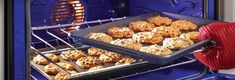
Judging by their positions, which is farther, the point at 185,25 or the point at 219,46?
the point at 185,25

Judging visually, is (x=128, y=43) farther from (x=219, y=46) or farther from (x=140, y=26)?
(x=219, y=46)

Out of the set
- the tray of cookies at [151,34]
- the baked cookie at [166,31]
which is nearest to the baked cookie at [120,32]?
the tray of cookies at [151,34]

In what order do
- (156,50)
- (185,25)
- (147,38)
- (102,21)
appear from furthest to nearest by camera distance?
(102,21) → (185,25) → (147,38) → (156,50)

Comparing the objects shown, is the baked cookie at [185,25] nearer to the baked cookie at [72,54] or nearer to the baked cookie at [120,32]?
the baked cookie at [120,32]

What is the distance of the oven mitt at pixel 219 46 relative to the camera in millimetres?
1386

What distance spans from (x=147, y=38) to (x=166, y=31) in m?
0.12

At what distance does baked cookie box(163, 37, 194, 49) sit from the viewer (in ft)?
4.47

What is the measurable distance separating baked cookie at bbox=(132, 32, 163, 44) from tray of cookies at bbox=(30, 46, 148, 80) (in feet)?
0.28

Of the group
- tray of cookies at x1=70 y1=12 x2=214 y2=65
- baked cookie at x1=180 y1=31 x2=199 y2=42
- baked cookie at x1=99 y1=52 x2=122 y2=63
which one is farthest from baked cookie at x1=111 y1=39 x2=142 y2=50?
baked cookie at x1=180 y1=31 x2=199 y2=42

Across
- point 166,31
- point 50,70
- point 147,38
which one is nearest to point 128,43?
point 147,38

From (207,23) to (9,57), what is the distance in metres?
0.84

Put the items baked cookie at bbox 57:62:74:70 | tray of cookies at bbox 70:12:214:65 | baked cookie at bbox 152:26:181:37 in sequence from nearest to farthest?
tray of cookies at bbox 70:12:214:65
baked cookie at bbox 57:62:74:70
baked cookie at bbox 152:26:181:37

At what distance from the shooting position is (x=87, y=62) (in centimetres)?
147

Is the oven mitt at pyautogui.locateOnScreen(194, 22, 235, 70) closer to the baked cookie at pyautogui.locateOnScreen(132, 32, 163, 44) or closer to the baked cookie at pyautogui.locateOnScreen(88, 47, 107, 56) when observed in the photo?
the baked cookie at pyautogui.locateOnScreen(132, 32, 163, 44)
